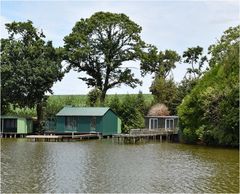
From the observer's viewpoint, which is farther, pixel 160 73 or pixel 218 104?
pixel 160 73

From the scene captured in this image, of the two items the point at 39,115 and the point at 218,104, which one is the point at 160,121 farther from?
the point at 218,104

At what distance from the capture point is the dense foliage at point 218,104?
40.7 m

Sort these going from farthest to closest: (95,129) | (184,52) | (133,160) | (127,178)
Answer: (184,52), (95,129), (133,160), (127,178)

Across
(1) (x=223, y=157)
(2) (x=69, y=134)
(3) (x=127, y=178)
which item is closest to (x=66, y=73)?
(2) (x=69, y=134)

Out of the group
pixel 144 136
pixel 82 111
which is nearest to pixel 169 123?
pixel 144 136

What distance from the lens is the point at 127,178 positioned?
23359 millimetres

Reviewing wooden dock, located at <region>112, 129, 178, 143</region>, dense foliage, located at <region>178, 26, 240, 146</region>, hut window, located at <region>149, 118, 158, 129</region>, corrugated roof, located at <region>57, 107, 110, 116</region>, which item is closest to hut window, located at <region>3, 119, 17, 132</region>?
corrugated roof, located at <region>57, 107, 110, 116</region>

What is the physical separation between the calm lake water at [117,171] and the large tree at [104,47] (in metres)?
30.0

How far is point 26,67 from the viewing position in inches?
2280

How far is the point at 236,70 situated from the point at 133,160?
1572 cm

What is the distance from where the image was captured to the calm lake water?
20984 mm

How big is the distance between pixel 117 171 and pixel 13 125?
114ft

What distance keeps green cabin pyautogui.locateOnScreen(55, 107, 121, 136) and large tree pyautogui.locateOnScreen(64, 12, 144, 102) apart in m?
9.20

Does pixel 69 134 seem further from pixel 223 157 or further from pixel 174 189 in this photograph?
pixel 174 189
